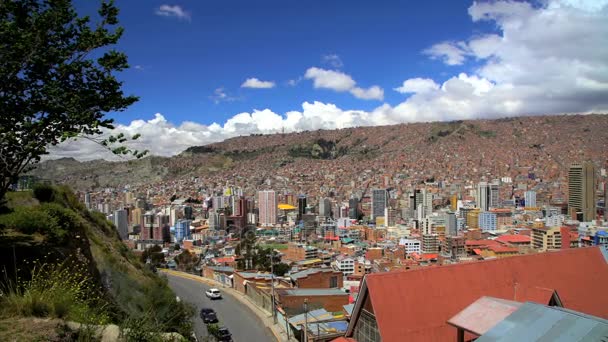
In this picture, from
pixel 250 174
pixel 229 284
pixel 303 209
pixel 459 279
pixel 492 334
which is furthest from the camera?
pixel 250 174

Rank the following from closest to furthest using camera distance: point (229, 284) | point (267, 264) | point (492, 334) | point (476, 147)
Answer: point (492, 334) < point (229, 284) < point (267, 264) < point (476, 147)

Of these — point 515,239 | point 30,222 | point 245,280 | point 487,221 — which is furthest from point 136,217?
point 30,222

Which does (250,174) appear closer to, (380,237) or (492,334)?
(380,237)

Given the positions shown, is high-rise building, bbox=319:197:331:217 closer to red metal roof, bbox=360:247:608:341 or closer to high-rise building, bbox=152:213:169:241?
high-rise building, bbox=152:213:169:241

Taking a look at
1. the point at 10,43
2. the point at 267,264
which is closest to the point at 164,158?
the point at 267,264

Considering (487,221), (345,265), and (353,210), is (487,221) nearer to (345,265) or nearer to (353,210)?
(353,210)

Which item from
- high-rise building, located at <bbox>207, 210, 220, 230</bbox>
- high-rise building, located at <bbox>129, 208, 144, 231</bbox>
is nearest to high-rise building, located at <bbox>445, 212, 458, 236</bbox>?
high-rise building, located at <bbox>207, 210, 220, 230</bbox>

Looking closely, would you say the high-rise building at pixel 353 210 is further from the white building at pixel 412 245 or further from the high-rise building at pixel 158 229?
the high-rise building at pixel 158 229
